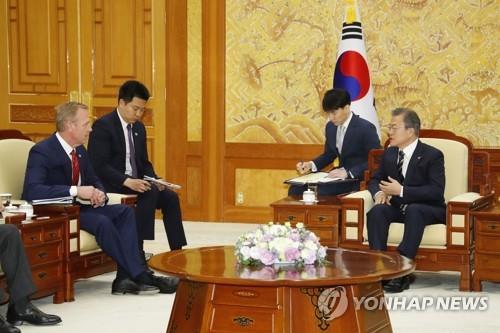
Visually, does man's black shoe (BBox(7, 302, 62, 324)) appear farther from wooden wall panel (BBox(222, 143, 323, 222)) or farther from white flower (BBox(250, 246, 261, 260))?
wooden wall panel (BBox(222, 143, 323, 222))

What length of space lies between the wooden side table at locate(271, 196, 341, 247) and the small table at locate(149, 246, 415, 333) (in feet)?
6.83

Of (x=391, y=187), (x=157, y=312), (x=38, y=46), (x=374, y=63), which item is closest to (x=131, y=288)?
(x=157, y=312)

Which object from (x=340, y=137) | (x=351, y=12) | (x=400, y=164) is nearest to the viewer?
(x=400, y=164)

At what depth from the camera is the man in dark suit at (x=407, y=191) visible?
5.97 meters

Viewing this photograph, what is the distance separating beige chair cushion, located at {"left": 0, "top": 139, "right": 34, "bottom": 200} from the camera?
19.7ft

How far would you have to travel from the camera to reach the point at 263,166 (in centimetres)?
912

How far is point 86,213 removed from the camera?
19.5 ft

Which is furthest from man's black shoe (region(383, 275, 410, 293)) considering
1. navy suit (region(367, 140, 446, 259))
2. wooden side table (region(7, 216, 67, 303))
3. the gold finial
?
the gold finial

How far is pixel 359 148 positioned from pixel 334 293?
2.90 m

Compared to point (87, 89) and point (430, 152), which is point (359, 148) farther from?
point (87, 89)

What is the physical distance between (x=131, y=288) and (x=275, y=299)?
2.13 metres

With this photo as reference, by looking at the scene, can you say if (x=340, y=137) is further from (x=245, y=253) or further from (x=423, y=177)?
(x=245, y=253)

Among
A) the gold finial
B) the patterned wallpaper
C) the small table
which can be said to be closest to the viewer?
the small table

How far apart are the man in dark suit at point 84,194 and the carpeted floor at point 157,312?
14 centimetres
